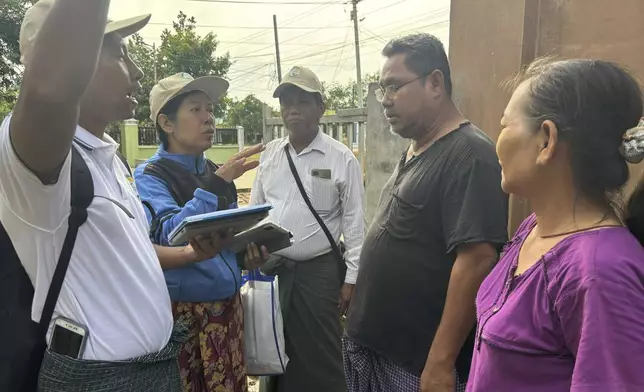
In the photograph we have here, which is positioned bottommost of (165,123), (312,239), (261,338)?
(261,338)

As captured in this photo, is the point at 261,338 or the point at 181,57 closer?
the point at 261,338

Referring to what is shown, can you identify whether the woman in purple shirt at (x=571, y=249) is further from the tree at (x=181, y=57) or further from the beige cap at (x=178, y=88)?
the tree at (x=181, y=57)

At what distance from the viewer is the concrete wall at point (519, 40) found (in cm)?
191

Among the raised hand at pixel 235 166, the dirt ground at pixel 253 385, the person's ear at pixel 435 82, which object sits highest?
the person's ear at pixel 435 82

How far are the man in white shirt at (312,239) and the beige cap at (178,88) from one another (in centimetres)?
77

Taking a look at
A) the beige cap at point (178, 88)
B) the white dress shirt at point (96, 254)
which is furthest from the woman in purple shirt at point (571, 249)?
the beige cap at point (178, 88)

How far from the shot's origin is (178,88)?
7.78 ft

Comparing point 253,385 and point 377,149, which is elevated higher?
point 377,149

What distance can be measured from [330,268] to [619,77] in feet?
7.29

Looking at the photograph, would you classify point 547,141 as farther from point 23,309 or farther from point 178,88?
point 178,88

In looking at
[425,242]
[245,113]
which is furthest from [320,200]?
[245,113]

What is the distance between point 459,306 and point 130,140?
18142 millimetres

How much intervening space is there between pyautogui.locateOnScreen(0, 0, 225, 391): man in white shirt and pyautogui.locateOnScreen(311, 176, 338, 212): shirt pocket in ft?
5.32

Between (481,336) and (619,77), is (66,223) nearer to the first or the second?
(481,336)
